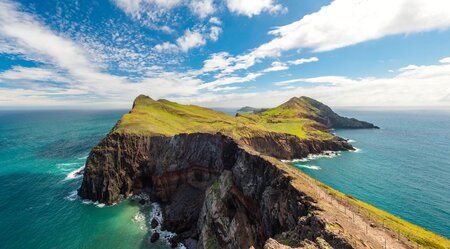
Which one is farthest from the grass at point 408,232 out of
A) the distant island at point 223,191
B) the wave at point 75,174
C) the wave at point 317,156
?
the wave at point 75,174

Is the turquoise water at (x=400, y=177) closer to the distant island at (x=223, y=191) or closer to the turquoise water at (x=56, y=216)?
the distant island at (x=223, y=191)

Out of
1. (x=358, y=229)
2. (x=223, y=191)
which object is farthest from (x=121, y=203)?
(x=358, y=229)

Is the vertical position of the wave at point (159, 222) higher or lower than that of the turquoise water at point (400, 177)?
lower

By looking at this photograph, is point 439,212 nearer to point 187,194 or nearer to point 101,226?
point 187,194

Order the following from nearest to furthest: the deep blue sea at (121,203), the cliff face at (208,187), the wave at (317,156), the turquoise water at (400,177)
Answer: the cliff face at (208,187)
the deep blue sea at (121,203)
the turquoise water at (400,177)
the wave at (317,156)

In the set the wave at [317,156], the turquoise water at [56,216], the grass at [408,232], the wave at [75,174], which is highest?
the grass at [408,232]

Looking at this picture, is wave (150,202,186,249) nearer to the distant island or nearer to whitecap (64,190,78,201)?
the distant island

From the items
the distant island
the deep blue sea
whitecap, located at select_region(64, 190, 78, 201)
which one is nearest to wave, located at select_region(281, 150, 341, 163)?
the deep blue sea
